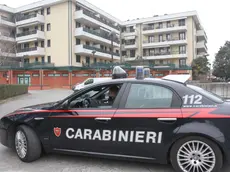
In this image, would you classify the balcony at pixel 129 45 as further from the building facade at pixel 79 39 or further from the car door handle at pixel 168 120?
the car door handle at pixel 168 120

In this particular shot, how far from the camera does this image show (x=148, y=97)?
3439mm

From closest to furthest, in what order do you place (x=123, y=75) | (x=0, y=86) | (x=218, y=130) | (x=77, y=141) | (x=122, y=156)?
(x=218, y=130), (x=122, y=156), (x=77, y=141), (x=123, y=75), (x=0, y=86)

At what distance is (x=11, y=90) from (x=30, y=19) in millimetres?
24475

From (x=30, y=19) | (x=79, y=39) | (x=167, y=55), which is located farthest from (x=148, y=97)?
(x=167, y=55)

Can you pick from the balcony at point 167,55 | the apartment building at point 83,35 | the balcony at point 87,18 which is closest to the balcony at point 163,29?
the apartment building at point 83,35

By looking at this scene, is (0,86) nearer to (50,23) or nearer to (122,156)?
(122,156)

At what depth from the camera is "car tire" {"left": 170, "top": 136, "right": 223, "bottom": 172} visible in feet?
9.98

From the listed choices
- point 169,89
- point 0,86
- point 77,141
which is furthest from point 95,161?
point 0,86

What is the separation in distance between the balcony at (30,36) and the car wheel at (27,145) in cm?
3571

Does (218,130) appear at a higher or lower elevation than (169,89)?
lower

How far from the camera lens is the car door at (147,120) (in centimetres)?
318

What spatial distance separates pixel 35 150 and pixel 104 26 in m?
39.8

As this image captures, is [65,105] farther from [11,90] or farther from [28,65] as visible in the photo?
[28,65]

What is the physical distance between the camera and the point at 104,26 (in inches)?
1633
